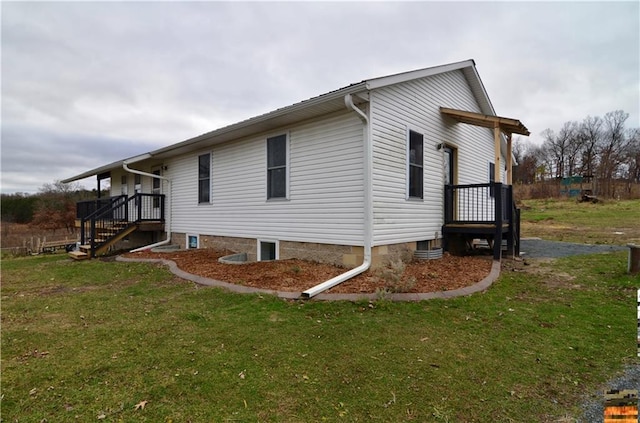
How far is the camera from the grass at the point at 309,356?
7.25 feet

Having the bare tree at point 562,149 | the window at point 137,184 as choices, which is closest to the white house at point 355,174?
the window at point 137,184

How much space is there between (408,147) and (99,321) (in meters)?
6.43

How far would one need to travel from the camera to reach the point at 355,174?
6.39 m

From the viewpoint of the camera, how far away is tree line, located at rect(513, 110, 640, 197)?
33.2 meters

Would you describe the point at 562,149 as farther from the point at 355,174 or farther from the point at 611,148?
the point at 355,174

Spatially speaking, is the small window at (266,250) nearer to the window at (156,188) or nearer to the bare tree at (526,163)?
the window at (156,188)

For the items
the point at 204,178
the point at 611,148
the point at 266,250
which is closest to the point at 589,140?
the point at 611,148

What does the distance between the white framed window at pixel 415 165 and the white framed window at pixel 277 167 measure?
2862 mm

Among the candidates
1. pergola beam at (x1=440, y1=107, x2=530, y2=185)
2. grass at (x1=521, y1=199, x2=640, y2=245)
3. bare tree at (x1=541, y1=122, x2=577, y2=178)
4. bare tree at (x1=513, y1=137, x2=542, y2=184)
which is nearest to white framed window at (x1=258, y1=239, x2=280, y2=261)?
pergola beam at (x1=440, y1=107, x2=530, y2=185)

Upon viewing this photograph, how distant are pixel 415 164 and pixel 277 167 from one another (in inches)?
133

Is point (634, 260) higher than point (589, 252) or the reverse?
higher

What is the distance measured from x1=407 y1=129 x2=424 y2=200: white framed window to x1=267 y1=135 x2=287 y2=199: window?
295 cm

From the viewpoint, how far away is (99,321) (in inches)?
160

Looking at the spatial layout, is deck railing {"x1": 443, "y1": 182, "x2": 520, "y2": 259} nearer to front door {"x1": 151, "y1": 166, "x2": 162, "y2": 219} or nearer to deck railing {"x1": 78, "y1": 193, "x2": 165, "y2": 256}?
deck railing {"x1": 78, "y1": 193, "x2": 165, "y2": 256}
